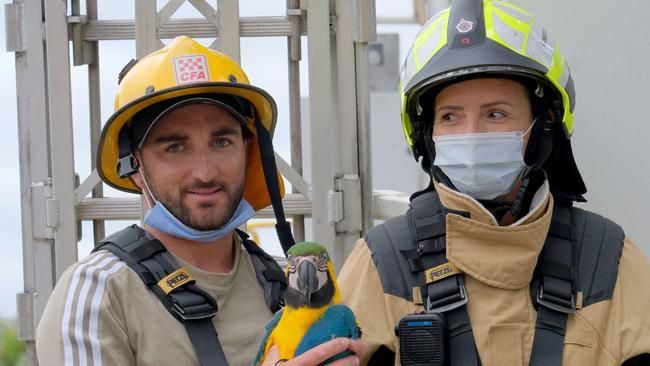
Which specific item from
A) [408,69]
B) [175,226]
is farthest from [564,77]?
[175,226]

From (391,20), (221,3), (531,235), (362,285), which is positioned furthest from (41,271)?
(391,20)

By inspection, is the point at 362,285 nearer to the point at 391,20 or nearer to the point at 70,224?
the point at 70,224

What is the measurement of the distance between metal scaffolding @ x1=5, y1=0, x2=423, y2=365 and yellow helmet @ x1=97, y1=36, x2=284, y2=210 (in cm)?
130

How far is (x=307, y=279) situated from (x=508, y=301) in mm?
653

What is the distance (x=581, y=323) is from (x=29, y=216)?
2949 millimetres

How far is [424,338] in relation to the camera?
3.09 metres

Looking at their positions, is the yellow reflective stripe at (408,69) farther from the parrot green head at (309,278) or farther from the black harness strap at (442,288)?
the parrot green head at (309,278)

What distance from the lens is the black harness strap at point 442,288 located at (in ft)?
10.2

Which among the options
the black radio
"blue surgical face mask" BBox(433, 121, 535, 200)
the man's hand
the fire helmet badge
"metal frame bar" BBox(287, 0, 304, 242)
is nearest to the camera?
the man's hand

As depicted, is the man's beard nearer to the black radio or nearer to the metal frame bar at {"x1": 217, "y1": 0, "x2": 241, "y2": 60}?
the black radio

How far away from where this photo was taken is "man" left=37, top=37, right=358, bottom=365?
9.89ft

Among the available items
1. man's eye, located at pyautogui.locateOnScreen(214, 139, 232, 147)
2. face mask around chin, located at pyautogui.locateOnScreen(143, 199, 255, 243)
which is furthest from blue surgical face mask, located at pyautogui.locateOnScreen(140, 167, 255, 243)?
man's eye, located at pyautogui.locateOnScreen(214, 139, 232, 147)

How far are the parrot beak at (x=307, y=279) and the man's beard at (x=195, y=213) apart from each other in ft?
1.41

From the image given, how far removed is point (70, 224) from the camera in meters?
5.00
